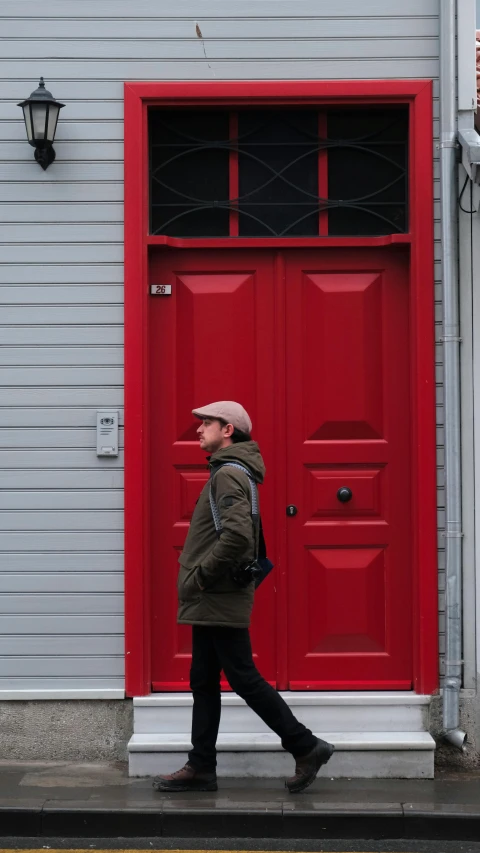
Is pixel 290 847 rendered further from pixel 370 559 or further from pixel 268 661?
pixel 370 559

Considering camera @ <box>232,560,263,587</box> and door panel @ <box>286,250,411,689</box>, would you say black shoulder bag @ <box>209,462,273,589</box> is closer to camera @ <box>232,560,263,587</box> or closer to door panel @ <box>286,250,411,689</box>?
camera @ <box>232,560,263,587</box>

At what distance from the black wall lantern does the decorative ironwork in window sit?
0.60 meters

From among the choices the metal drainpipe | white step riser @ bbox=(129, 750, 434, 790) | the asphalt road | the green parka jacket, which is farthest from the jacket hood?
the asphalt road

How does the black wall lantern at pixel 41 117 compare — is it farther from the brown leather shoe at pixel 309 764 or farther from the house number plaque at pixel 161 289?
the brown leather shoe at pixel 309 764

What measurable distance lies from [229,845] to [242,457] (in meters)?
1.86

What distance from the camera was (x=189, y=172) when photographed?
644 centimetres

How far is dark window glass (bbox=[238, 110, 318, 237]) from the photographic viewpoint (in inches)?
253

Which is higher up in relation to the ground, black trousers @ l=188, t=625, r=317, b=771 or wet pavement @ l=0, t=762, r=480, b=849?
black trousers @ l=188, t=625, r=317, b=771

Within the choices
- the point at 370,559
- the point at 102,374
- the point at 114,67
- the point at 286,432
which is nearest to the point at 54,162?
the point at 114,67

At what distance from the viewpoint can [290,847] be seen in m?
5.16

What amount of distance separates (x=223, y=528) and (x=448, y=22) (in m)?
3.16

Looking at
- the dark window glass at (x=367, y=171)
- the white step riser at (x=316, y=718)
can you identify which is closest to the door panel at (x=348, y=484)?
the white step riser at (x=316, y=718)

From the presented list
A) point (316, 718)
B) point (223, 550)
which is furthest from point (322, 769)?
point (223, 550)

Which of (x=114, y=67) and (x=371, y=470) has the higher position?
(x=114, y=67)
